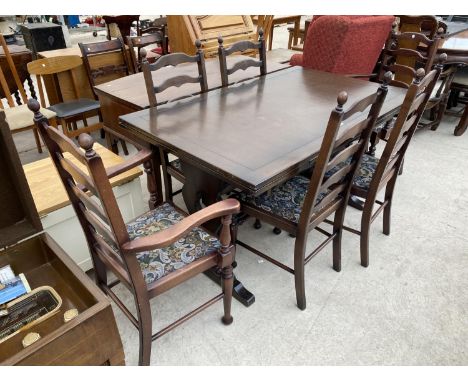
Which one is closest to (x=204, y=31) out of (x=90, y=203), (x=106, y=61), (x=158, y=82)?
(x=106, y=61)

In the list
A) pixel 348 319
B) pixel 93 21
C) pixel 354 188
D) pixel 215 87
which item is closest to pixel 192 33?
pixel 215 87

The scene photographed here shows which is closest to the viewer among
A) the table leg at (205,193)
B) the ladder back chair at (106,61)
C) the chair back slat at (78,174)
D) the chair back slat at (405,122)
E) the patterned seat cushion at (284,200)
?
the chair back slat at (78,174)

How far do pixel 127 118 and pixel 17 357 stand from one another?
1.17 metres

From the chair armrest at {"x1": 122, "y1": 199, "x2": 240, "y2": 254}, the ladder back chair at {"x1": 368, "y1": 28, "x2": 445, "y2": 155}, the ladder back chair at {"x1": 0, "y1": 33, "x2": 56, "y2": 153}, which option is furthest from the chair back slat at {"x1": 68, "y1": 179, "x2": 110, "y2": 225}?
the ladder back chair at {"x1": 368, "y1": 28, "x2": 445, "y2": 155}

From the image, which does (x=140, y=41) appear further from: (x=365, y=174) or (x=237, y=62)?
(x=365, y=174)

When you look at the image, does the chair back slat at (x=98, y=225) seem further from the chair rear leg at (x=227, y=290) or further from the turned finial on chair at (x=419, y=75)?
the turned finial on chair at (x=419, y=75)

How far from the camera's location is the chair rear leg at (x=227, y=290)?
55.1 inches

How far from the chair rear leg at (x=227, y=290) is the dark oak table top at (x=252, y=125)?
1.28 ft

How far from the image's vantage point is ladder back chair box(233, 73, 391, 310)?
127 cm

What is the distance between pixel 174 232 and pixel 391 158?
1.18 m

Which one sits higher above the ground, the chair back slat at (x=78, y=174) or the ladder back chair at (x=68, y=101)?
the chair back slat at (x=78, y=174)

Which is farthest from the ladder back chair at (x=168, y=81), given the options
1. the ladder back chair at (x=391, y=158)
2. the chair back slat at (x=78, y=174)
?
the ladder back chair at (x=391, y=158)

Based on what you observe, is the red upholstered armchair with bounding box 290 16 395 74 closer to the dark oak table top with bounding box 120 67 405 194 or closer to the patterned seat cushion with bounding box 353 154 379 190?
the dark oak table top with bounding box 120 67 405 194

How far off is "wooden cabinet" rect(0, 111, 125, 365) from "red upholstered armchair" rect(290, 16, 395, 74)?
2.31 metres
